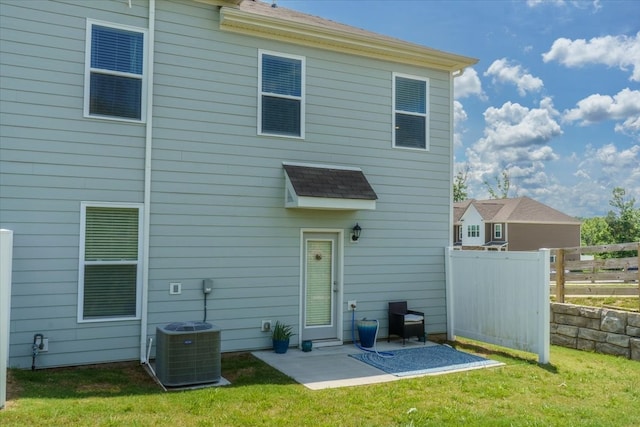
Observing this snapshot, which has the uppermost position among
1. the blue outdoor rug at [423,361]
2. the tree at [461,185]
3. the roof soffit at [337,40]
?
the tree at [461,185]

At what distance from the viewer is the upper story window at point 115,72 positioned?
6500 millimetres

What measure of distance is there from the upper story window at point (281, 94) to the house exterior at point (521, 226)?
25968mm

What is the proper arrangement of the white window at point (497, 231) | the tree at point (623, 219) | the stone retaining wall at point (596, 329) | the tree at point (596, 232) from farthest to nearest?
the tree at point (596, 232) → the tree at point (623, 219) → the white window at point (497, 231) → the stone retaining wall at point (596, 329)

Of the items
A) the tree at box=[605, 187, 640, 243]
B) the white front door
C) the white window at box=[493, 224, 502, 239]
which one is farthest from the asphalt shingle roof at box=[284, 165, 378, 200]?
the tree at box=[605, 187, 640, 243]

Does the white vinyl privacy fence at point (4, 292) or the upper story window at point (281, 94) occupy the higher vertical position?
the upper story window at point (281, 94)

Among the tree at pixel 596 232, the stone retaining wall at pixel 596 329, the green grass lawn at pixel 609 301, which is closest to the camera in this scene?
the stone retaining wall at pixel 596 329

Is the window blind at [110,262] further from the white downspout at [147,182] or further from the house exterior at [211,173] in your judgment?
the white downspout at [147,182]

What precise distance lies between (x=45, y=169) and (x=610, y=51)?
69.4 feet

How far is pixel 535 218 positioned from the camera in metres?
31.7

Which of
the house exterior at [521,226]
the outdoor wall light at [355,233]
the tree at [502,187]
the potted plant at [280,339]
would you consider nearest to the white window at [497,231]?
the house exterior at [521,226]

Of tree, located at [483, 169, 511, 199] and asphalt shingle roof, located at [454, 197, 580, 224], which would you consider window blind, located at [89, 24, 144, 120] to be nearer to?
asphalt shingle roof, located at [454, 197, 580, 224]

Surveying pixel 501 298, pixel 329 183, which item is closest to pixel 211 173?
pixel 329 183

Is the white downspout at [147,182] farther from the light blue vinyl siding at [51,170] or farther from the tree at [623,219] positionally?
the tree at [623,219]

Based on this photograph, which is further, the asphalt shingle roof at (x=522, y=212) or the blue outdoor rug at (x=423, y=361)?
the asphalt shingle roof at (x=522, y=212)
